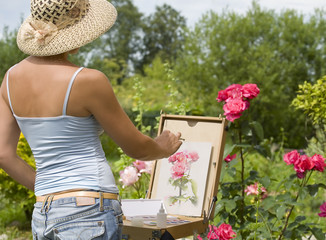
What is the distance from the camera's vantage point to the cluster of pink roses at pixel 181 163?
9.90 ft

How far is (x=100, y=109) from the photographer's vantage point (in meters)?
1.53

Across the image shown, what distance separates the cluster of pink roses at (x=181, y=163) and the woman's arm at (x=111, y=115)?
129 cm

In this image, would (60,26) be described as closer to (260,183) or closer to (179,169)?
(179,169)

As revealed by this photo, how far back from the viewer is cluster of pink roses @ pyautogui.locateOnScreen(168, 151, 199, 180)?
302 centimetres

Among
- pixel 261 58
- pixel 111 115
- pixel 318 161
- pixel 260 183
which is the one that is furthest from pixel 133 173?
pixel 261 58

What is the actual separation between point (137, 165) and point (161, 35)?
111 ft

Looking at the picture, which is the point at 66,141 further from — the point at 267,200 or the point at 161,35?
the point at 161,35

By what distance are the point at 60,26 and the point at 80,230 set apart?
652 mm

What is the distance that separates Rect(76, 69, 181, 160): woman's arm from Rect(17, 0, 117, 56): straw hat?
0.15 meters

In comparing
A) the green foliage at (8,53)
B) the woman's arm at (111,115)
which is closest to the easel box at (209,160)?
the woman's arm at (111,115)

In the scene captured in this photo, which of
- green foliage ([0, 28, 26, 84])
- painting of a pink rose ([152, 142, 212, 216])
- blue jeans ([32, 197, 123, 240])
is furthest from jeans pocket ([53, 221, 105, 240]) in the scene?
green foliage ([0, 28, 26, 84])

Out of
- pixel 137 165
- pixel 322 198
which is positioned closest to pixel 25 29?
pixel 137 165

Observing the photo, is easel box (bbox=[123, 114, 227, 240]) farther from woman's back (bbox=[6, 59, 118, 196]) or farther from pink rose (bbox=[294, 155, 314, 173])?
woman's back (bbox=[6, 59, 118, 196])

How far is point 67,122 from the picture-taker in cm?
154
